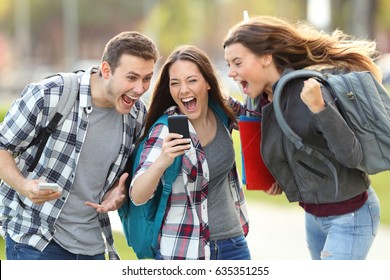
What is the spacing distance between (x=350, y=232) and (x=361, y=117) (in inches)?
22.9

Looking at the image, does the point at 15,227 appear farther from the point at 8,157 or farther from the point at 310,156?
the point at 310,156

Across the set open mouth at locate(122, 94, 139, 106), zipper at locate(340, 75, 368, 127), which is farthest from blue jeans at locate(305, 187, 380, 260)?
open mouth at locate(122, 94, 139, 106)

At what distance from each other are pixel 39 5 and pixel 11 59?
1077cm

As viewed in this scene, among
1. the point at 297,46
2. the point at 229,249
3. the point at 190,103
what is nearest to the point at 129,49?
the point at 190,103

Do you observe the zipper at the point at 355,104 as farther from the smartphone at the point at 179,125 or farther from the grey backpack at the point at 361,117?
the smartphone at the point at 179,125

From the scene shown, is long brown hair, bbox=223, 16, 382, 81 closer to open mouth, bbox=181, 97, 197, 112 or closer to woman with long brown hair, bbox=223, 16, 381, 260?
woman with long brown hair, bbox=223, 16, 381, 260

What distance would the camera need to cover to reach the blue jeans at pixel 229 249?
4988 millimetres

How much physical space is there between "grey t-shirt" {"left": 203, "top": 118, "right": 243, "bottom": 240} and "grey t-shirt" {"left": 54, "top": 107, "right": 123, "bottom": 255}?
52 cm

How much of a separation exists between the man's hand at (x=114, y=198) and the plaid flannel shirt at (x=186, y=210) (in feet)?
0.79

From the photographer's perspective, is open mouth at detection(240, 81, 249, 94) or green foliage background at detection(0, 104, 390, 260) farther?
green foliage background at detection(0, 104, 390, 260)

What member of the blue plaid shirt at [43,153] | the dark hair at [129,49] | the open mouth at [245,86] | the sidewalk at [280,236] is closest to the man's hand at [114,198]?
the blue plaid shirt at [43,153]

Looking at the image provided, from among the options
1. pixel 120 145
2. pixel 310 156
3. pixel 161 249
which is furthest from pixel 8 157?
pixel 310 156

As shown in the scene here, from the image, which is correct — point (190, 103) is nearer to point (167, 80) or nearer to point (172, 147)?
point (167, 80)

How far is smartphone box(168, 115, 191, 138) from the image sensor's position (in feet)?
15.5
